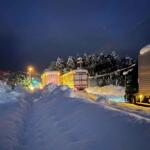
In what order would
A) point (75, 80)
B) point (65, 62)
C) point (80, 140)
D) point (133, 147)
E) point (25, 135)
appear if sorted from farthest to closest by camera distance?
point (65, 62) → point (75, 80) → point (25, 135) → point (80, 140) → point (133, 147)

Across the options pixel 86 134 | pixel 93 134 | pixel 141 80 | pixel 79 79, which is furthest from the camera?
pixel 79 79

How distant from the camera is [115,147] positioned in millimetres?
9172

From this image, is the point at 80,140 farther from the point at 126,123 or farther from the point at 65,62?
the point at 65,62

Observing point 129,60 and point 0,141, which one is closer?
point 0,141

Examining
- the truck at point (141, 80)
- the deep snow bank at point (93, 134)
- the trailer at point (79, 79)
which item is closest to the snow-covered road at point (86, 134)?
the deep snow bank at point (93, 134)

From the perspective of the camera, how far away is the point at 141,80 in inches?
1257

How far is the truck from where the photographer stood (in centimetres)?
3042

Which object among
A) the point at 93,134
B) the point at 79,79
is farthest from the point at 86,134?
the point at 79,79

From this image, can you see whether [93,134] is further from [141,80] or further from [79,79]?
[79,79]

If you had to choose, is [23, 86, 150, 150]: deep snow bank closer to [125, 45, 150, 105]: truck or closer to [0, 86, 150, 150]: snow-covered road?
[0, 86, 150, 150]: snow-covered road

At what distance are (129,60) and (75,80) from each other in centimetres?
7791

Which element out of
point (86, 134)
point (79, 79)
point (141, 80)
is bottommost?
point (86, 134)

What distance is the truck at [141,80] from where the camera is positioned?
30422 mm

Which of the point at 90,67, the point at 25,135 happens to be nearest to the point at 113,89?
the point at 25,135
